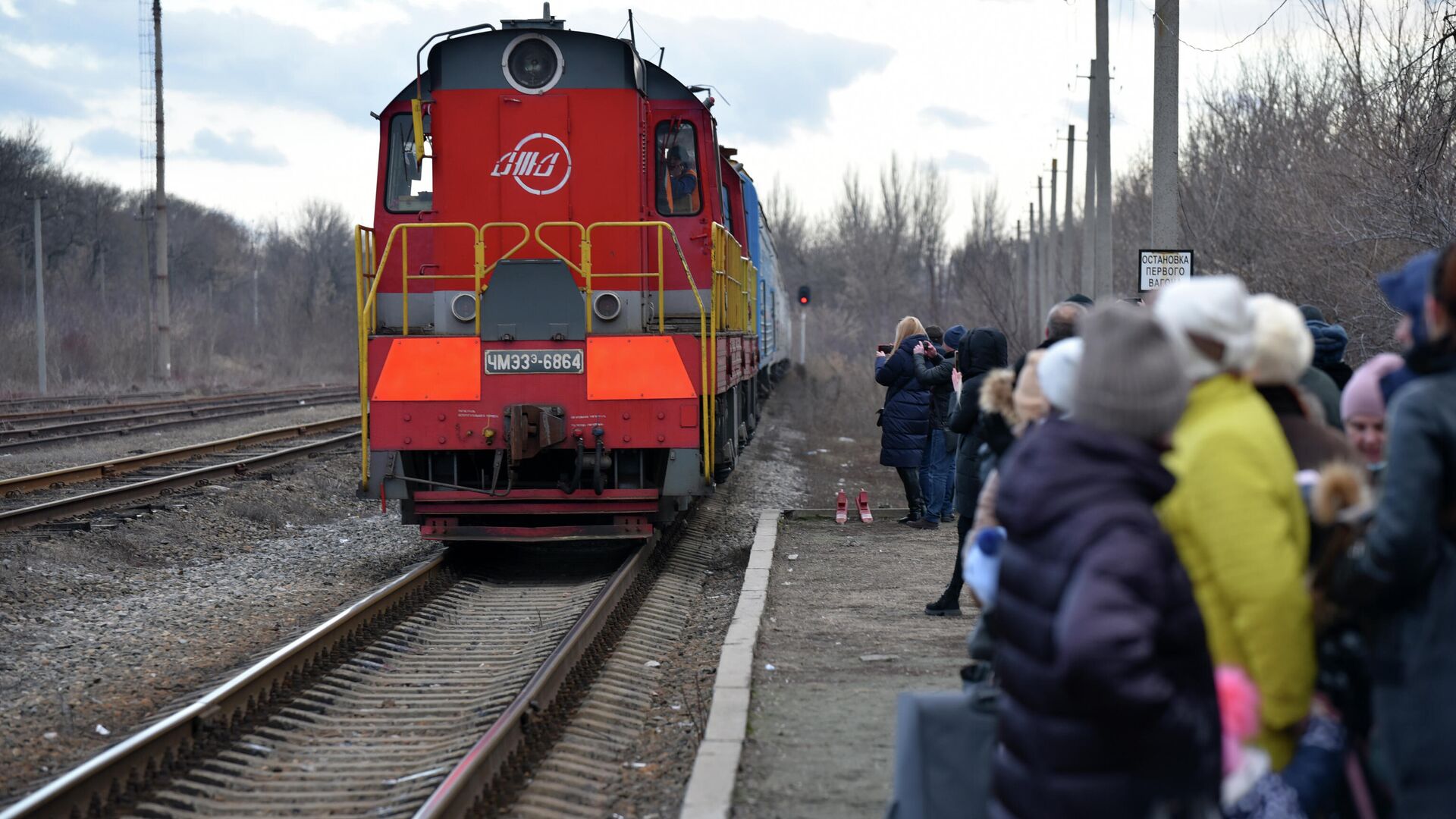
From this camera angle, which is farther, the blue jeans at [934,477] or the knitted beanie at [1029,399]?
the blue jeans at [934,477]

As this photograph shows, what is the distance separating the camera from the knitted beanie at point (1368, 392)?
11.6 feet

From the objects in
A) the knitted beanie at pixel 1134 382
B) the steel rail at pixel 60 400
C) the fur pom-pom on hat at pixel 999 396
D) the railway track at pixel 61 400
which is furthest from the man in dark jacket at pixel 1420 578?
the steel rail at pixel 60 400

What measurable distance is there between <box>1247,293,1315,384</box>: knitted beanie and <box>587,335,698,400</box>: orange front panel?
613 cm

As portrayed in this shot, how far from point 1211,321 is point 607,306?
7169 mm

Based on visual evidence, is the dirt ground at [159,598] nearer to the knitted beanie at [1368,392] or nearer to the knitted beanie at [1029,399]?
the knitted beanie at [1029,399]

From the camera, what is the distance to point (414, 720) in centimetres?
627

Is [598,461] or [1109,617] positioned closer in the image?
[1109,617]

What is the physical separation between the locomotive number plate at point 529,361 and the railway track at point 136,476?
4.42 m

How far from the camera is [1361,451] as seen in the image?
378cm

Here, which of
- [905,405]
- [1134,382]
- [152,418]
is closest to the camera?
[1134,382]

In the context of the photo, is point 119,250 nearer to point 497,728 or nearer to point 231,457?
point 231,457

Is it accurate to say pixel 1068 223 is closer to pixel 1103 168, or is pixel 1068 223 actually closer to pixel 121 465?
pixel 1103 168

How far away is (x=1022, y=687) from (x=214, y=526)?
Result: 1046 centimetres

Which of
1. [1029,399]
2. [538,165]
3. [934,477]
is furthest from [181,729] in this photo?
[934,477]
